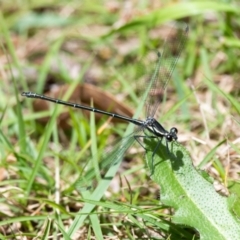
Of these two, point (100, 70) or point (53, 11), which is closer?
point (100, 70)

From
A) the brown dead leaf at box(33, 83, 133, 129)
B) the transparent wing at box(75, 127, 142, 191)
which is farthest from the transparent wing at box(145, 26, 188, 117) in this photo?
the brown dead leaf at box(33, 83, 133, 129)

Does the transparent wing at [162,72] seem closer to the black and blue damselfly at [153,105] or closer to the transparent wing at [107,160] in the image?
the black and blue damselfly at [153,105]

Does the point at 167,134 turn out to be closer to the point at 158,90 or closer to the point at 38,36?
the point at 158,90

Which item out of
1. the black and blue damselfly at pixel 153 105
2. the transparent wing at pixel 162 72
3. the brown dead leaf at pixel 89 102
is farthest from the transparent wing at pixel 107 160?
the brown dead leaf at pixel 89 102

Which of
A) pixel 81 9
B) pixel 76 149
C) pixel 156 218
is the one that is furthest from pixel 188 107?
pixel 81 9

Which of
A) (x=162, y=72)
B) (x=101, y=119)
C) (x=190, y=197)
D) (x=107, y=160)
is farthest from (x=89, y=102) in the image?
(x=190, y=197)

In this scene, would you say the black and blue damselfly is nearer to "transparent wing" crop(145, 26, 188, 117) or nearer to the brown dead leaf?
"transparent wing" crop(145, 26, 188, 117)
